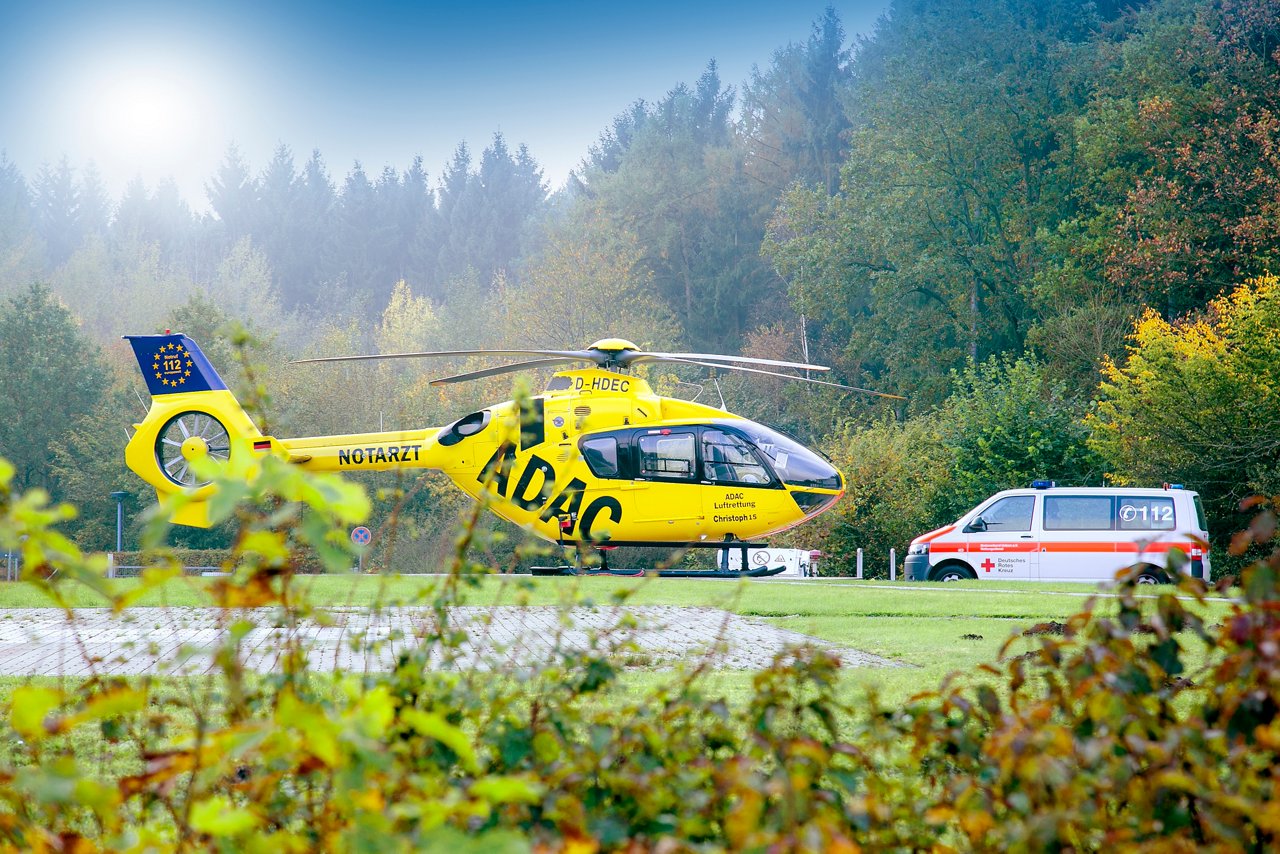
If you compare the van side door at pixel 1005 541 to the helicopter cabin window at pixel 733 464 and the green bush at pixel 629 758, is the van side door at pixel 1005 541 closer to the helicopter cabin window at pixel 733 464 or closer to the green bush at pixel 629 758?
the helicopter cabin window at pixel 733 464

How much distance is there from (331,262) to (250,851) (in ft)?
274

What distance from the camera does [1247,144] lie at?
98.3 feet

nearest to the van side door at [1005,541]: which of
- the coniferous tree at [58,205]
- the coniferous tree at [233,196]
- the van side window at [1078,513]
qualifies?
the van side window at [1078,513]

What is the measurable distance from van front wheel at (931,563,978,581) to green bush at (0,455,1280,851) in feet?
52.5

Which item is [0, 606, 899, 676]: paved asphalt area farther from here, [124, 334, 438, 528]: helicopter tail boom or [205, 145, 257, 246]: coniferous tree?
[205, 145, 257, 246]: coniferous tree

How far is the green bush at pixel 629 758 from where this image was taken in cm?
161

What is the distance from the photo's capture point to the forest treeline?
2573 cm

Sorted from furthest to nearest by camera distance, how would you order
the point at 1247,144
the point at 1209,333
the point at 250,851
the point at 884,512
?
the point at 1247,144 < the point at 884,512 < the point at 1209,333 < the point at 250,851

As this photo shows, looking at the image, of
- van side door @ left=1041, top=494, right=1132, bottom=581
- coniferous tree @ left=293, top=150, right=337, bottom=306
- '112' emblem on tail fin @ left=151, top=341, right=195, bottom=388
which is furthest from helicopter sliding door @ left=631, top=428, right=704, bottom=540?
coniferous tree @ left=293, top=150, right=337, bottom=306

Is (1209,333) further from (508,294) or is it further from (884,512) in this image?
(508,294)

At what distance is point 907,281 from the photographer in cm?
3988

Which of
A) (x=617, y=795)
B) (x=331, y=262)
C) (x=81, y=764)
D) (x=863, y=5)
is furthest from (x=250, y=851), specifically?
(x=331, y=262)

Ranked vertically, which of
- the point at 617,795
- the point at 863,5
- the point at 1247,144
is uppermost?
the point at 863,5

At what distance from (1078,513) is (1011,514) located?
95 cm
